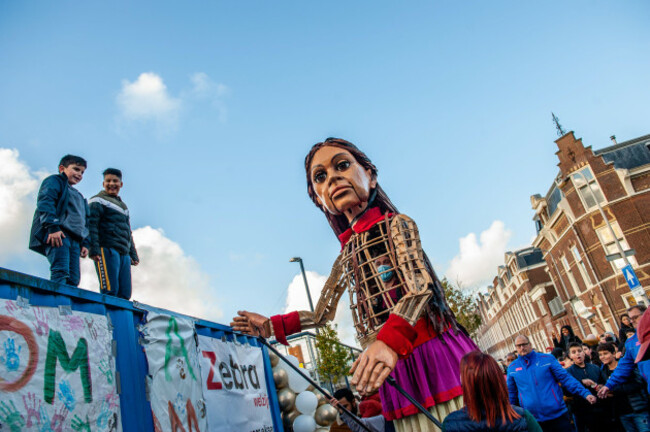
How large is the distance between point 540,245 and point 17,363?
128 ft

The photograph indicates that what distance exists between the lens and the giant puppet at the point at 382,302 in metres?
2.60

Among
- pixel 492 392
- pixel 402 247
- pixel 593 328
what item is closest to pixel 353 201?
pixel 402 247

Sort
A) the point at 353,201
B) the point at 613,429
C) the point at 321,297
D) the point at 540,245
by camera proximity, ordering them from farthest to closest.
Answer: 1. the point at 540,245
2. the point at 613,429
3. the point at 321,297
4. the point at 353,201

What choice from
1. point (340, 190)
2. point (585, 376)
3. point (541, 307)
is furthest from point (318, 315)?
point (541, 307)

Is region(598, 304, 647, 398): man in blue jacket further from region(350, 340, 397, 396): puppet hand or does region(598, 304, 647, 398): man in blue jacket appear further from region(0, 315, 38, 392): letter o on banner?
region(0, 315, 38, 392): letter o on banner

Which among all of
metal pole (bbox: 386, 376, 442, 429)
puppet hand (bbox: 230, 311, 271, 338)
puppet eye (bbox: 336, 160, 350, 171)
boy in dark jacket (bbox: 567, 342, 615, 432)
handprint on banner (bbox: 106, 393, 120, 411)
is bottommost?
boy in dark jacket (bbox: 567, 342, 615, 432)

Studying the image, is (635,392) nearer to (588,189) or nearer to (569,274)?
(588,189)

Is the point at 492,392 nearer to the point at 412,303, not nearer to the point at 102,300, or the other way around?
the point at 412,303

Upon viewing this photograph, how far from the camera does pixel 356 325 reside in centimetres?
319

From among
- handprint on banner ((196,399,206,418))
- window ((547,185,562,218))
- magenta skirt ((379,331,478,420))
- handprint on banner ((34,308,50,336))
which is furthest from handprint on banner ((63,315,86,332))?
window ((547,185,562,218))

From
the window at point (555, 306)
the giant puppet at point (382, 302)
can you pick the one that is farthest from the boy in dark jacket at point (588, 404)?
the window at point (555, 306)

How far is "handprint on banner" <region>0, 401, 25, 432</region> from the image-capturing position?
1798 mm

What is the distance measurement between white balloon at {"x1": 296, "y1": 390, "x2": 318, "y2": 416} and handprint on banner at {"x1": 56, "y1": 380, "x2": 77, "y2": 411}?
4419 millimetres

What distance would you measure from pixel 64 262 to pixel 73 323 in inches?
67.5
